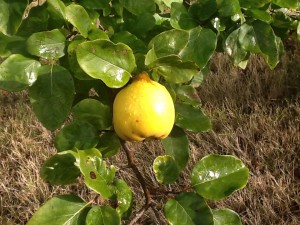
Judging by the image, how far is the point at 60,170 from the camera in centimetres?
66

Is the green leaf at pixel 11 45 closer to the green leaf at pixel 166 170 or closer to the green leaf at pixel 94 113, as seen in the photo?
the green leaf at pixel 94 113

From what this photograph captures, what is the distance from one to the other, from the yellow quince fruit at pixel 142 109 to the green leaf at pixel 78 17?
127mm

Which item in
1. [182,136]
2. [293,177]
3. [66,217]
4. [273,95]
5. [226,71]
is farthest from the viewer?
[226,71]

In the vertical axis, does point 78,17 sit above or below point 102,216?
above

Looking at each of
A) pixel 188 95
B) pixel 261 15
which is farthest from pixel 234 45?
pixel 188 95

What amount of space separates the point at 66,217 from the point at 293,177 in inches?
56.5

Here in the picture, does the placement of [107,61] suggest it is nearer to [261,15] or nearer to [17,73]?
[17,73]

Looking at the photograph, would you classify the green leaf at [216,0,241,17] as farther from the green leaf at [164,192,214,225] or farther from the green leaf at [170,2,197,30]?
the green leaf at [164,192,214,225]

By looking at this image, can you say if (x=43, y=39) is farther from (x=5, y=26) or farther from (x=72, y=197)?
(x=72, y=197)

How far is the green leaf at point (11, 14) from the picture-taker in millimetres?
658

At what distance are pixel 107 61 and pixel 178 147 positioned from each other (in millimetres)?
212

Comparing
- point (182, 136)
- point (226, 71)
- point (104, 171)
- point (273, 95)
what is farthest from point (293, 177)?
point (104, 171)

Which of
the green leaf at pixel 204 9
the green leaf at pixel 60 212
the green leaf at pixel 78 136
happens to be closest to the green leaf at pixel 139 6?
the green leaf at pixel 204 9

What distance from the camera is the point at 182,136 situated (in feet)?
2.44
